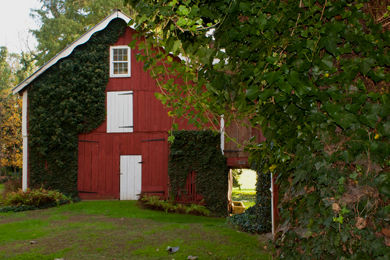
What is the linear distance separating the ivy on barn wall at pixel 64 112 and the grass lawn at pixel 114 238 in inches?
110

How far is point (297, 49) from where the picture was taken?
203 centimetres

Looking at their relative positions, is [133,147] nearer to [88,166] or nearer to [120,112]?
[120,112]

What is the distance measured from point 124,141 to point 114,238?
21.4 ft

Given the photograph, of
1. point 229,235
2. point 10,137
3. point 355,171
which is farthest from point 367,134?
point 10,137

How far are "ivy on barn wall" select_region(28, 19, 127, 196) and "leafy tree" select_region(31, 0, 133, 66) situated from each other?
11.5m

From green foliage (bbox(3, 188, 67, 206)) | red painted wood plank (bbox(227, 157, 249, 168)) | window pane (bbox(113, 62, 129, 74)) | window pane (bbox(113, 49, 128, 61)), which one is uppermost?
window pane (bbox(113, 49, 128, 61))

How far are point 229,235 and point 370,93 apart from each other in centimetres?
550

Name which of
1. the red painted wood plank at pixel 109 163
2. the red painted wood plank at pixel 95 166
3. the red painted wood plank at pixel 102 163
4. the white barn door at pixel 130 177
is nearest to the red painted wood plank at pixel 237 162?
the white barn door at pixel 130 177

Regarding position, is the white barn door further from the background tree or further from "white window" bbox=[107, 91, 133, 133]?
the background tree

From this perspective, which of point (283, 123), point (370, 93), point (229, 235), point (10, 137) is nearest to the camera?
point (370, 93)

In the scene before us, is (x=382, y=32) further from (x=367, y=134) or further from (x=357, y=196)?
(x=357, y=196)

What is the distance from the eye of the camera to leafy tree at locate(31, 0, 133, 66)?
23578 mm

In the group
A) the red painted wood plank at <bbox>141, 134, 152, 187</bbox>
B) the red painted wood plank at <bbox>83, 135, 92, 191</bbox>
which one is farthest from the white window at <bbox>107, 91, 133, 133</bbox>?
the red painted wood plank at <bbox>83, 135, 92, 191</bbox>

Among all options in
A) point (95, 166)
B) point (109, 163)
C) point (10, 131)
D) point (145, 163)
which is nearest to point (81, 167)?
point (95, 166)
